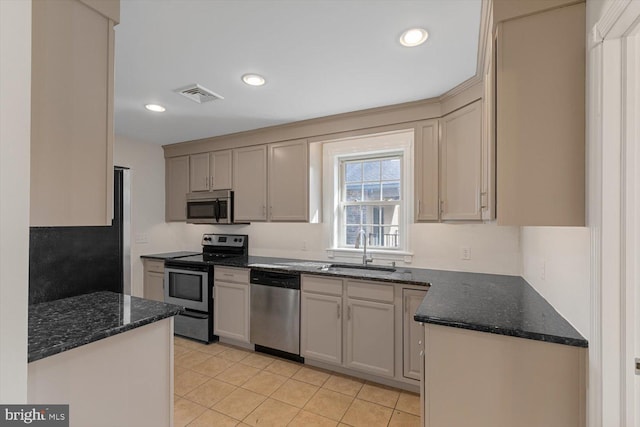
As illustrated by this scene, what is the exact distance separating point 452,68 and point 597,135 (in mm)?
1153

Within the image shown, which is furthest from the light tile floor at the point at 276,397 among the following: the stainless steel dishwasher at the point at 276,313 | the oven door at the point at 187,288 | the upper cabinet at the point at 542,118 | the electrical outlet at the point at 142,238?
the upper cabinet at the point at 542,118

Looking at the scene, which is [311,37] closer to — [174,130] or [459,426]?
[459,426]

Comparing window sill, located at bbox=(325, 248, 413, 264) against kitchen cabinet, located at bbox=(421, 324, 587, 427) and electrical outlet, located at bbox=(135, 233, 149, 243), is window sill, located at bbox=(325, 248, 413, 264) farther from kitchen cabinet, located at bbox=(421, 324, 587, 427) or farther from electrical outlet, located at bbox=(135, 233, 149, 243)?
electrical outlet, located at bbox=(135, 233, 149, 243)

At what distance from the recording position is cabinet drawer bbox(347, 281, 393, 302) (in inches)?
96.3

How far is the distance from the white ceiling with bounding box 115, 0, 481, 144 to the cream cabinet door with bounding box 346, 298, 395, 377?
5.80 ft

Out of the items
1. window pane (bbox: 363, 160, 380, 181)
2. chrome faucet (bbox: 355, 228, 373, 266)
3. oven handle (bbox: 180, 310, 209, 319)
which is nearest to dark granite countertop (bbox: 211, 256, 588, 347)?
chrome faucet (bbox: 355, 228, 373, 266)

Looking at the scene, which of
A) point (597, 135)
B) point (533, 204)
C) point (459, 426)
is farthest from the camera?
point (459, 426)

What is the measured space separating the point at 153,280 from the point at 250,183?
1.75m

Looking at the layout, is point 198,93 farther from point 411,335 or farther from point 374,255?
point 411,335

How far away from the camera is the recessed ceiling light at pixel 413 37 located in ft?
5.15

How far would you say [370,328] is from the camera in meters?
2.52

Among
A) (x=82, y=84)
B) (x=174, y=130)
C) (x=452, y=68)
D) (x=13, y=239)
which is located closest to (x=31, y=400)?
(x=13, y=239)

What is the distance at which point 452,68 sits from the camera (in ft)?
6.44
